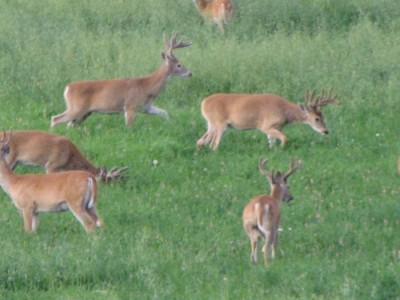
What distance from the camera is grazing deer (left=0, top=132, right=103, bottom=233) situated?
14695 mm

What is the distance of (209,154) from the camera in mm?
18000

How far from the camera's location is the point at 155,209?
51.4 feet

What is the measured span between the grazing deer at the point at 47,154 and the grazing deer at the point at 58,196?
1779 millimetres

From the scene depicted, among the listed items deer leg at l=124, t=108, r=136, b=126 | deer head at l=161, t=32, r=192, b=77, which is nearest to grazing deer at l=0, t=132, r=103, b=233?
deer leg at l=124, t=108, r=136, b=126

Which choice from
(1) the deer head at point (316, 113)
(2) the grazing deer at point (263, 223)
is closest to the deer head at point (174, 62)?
(1) the deer head at point (316, 113)

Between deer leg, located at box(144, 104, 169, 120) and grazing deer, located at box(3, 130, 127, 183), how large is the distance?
8.08 ft

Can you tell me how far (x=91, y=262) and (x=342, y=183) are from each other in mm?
4343

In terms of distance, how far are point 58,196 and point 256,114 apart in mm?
4422

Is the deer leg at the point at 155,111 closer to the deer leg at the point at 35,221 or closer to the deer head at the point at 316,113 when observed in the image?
the deer head at the point at 316,113

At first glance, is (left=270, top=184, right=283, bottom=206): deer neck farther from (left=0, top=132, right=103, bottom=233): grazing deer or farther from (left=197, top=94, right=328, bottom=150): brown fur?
(left=197, top=94, right=328, bottom=150): brown fur

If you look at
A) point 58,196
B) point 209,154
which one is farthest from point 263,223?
point 209,154

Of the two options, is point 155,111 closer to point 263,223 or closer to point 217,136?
point 217,136

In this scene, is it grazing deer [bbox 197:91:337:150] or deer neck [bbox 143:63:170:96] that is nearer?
grazing deer [bbox 197:91:337:150]

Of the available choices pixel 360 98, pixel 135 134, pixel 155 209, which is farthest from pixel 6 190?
pixel 360 98
